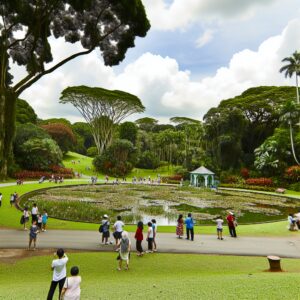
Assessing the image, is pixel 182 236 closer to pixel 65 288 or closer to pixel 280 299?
pixel 280 299

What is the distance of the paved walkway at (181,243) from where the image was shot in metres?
11.5

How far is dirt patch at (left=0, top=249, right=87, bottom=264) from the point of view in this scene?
397 inches

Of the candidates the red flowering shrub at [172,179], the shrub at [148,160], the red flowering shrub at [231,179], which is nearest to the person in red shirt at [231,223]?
the red flowering shrub at [231,179]

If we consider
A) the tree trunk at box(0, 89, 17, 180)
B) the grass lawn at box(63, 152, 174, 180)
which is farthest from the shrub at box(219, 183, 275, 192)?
the tree trunk at box(0, 89, 17, 180)

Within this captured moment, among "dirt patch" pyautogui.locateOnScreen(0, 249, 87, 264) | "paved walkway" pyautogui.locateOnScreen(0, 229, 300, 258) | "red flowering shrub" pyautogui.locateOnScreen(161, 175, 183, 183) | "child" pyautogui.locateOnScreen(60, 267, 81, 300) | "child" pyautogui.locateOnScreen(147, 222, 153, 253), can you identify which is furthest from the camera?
"red flowering shrub" pyautogui.locateOnScreen(161, 175, 183, 183)

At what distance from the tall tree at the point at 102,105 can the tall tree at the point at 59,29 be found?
35348 mm

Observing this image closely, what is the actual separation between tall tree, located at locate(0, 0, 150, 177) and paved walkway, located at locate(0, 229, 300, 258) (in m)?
6.37

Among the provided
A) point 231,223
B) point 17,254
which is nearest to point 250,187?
point 231,223

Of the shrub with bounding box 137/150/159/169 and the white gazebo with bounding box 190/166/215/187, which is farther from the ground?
the shrub with bounding box 137/150/159/169

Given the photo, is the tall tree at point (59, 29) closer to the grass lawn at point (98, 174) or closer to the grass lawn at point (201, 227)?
the grass lawn at point (201, 227)

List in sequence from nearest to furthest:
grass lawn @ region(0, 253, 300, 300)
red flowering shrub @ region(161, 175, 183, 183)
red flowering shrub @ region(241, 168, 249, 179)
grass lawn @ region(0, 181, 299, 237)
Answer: grass lawn @ region(0, 253, 300, 300) → grass lawn @ region(0, 181, 299, 237) → red flowering shrub @ region(241, 168, 249, 179) → red flowering shrub @ region(161, 175, 183, 183)

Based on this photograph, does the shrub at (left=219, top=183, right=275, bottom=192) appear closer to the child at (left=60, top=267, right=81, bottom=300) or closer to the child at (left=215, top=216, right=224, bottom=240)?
the child at (left=215, top=216, right=224, bottom=240)

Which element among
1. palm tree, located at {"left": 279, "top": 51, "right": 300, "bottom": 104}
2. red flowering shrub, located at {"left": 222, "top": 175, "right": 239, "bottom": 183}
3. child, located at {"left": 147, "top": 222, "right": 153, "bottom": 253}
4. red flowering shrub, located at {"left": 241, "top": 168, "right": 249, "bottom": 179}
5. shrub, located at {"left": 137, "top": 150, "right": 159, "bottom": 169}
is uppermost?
palm tree, located at {"left": 279, "top": 51, "right": 300, "bottom": 104}

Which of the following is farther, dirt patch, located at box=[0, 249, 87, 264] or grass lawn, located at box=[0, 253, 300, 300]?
dirt patch, located at box=[0, 249, 87, 264]
